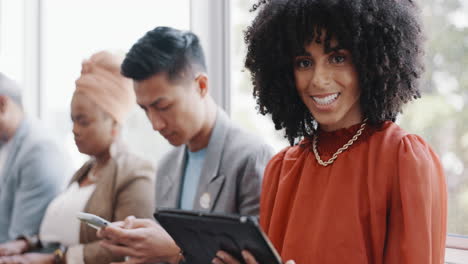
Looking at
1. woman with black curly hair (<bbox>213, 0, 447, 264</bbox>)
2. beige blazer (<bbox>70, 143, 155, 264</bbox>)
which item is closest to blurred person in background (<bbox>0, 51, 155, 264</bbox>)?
beige blazer (<bbox>70, 143, 155, 264</bbox>)

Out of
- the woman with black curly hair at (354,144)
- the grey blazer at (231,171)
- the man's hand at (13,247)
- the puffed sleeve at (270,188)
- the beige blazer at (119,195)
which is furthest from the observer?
the man's hand at (13,247)

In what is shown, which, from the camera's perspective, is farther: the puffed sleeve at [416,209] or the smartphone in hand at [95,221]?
the smartphone in hand at [95,221]

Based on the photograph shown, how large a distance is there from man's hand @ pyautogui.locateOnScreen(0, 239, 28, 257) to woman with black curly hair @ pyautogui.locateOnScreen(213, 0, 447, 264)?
127 cm

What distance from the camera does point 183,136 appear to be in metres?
1.67

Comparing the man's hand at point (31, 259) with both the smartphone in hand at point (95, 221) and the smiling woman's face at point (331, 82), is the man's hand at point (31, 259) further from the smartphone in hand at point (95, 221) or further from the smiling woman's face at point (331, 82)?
the smiling woman's face at point (331, 82)

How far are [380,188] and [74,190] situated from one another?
1.30m

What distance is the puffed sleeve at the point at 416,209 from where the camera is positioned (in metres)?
1.08

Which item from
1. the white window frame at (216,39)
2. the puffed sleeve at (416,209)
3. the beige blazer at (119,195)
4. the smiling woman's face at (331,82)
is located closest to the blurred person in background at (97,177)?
the beige blazer at (119,195)

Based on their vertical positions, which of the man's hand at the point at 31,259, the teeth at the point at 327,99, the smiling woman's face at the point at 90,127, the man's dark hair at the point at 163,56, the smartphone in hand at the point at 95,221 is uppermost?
the man's dark hair at the point at 163,56

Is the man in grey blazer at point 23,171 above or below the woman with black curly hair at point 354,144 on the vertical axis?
below

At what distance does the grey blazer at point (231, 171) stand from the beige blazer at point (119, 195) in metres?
0.21

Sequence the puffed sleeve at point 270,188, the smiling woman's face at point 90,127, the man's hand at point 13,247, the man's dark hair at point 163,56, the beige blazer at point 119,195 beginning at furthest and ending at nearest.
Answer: the man's hand at point 13,247, the smiling woman's face at point 90,127, the beige blazer at point 119,195, the man's dark hair at point 163,56, the puffed sleeve at point 270,188

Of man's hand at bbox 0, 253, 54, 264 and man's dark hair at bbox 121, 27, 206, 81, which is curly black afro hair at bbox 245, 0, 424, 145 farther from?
man's hand at bbox 0, 253, 54, 264

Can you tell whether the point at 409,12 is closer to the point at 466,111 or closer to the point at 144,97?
the point at 466,111
